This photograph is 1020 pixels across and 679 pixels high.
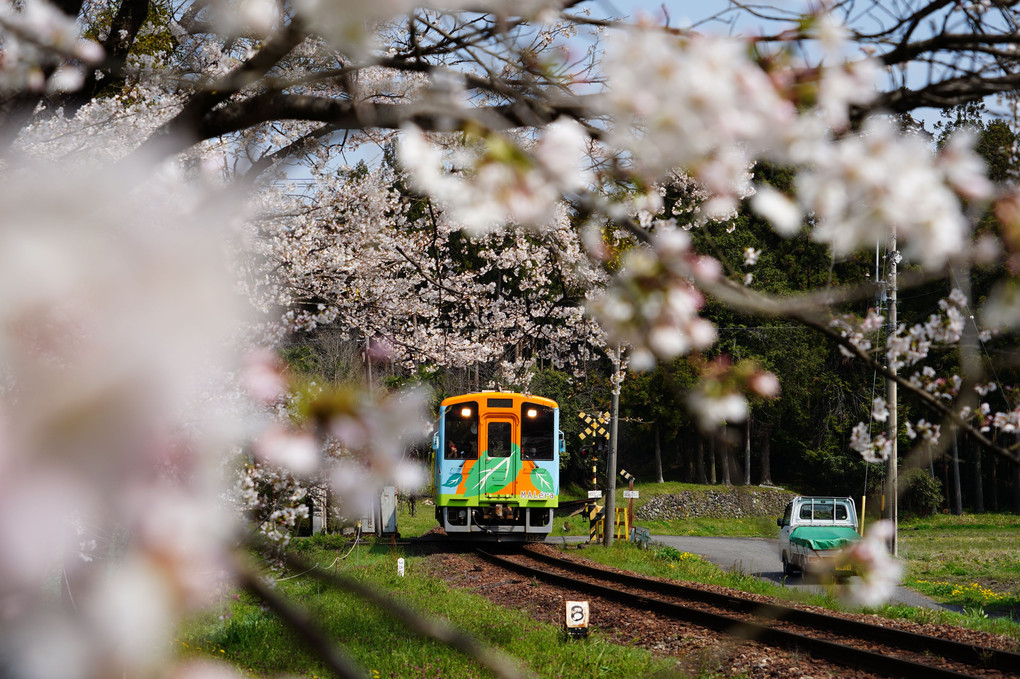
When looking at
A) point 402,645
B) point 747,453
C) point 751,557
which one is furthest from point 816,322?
point 747,453

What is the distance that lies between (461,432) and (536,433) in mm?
1503

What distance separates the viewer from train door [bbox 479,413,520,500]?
16031mm

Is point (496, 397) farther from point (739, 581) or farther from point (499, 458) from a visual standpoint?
point (739, 581)

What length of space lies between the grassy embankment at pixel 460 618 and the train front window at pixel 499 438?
99.6 inches

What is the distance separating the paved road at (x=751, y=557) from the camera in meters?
12.8

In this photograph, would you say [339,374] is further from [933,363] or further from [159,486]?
[159,486]

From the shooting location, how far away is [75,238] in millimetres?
935

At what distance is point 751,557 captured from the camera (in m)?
19.5

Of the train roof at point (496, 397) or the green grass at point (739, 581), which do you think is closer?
the green grass at point (739, 581)

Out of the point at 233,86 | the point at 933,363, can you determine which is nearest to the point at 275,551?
the point at 233,86

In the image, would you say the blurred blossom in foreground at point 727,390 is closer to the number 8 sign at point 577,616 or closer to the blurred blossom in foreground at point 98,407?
the blurred blossom in foreground at point 98,407

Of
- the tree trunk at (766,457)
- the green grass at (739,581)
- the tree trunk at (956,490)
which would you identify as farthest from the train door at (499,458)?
the tree trunk at (766,457)

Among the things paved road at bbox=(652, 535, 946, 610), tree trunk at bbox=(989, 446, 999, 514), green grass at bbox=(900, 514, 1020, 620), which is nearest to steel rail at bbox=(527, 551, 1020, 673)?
paved road at bbox=(652, 535, 946, 610)

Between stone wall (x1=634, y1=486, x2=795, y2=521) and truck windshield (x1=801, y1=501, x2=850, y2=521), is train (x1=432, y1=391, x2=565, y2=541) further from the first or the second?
stone wall (x1=634, y1=486, x2=795, y2=521)
